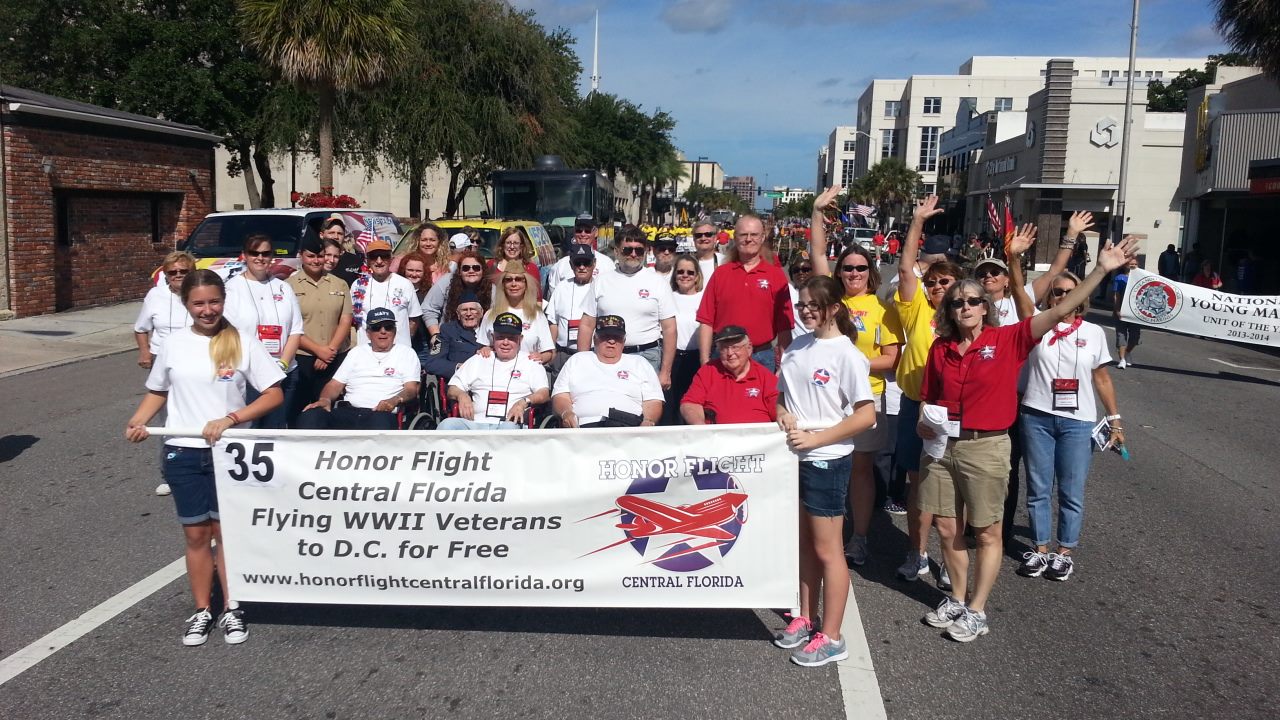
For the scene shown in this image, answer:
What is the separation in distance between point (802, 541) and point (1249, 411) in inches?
367

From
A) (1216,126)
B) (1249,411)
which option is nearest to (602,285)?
(1249,411)

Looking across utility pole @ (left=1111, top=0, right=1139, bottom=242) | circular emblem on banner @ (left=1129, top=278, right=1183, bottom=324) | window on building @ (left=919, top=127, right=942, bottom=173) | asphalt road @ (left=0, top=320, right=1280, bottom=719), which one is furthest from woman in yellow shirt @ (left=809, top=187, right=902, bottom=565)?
window on building @ (left=919, top=127, right=942, bottom=173)

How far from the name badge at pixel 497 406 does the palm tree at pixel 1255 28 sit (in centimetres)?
1916

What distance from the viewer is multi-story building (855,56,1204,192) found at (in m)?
108

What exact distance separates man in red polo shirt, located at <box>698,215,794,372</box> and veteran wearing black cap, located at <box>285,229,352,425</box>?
2.86 metres

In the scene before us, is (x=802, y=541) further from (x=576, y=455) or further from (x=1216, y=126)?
(x=1216, y=126)

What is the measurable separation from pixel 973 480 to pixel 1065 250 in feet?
5.41

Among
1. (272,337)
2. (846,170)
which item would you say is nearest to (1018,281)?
(272,337)

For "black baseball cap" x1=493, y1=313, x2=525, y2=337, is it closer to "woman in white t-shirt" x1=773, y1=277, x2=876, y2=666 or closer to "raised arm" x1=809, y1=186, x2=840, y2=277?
"raised arm" x1=809, y1=186, x2=840, y2=277

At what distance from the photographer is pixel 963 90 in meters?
108

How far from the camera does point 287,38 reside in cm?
2239

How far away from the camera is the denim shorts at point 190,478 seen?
4.68 metres

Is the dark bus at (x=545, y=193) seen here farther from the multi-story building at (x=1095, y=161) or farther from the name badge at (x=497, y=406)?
the multi-story building at (x=1095, y=161)

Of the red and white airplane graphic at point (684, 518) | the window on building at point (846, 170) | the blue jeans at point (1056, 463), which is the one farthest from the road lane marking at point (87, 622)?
the window on building at point (846, 170)
